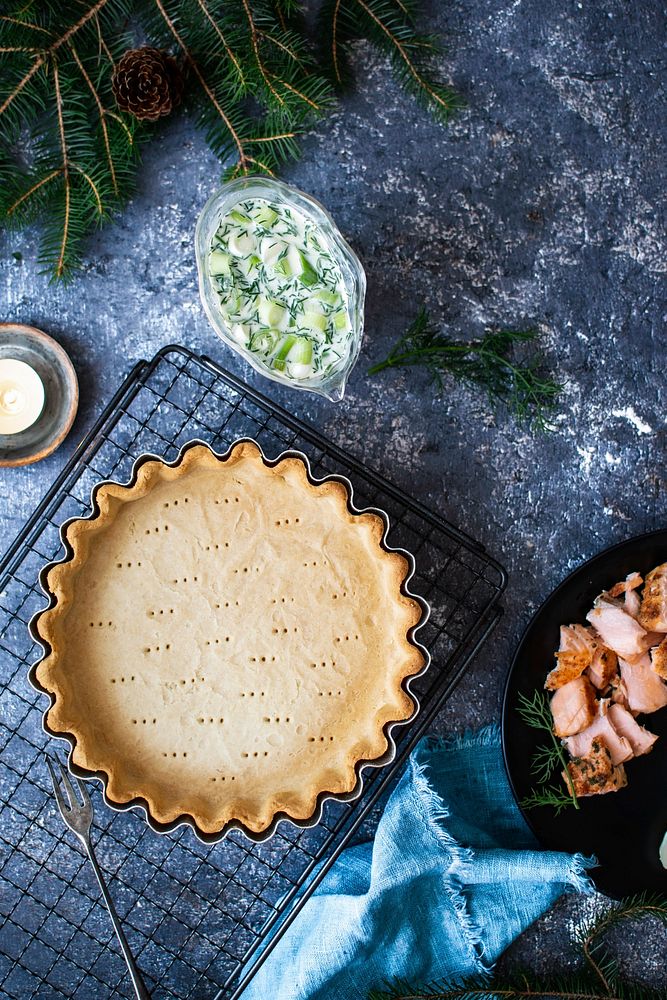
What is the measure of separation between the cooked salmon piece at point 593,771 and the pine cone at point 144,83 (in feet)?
6.92

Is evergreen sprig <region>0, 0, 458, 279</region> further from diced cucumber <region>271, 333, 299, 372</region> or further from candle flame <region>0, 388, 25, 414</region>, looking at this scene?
diced cucumber <region>271, 333, 299, 372</region>

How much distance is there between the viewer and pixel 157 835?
2.57m

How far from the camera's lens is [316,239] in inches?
88.5

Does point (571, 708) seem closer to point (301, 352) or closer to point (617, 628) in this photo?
point (617, 628)

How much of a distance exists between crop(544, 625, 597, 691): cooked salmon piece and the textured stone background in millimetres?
178

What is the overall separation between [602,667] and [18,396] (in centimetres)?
184

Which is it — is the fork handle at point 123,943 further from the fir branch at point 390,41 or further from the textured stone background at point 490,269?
the fir branch at point 390,41

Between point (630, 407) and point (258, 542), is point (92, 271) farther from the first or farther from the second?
point (630, 407)

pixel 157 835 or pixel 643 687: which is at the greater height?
pixel 643 687

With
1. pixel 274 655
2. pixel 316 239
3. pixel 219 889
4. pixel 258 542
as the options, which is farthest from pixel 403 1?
pixel 219 889

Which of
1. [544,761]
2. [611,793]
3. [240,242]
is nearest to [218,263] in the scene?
[240,242]

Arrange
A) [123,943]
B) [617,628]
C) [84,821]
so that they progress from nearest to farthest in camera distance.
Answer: [123,943] → [84,821] → [617,628]

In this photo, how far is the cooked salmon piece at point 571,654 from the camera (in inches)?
94.2

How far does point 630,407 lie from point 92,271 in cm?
164
